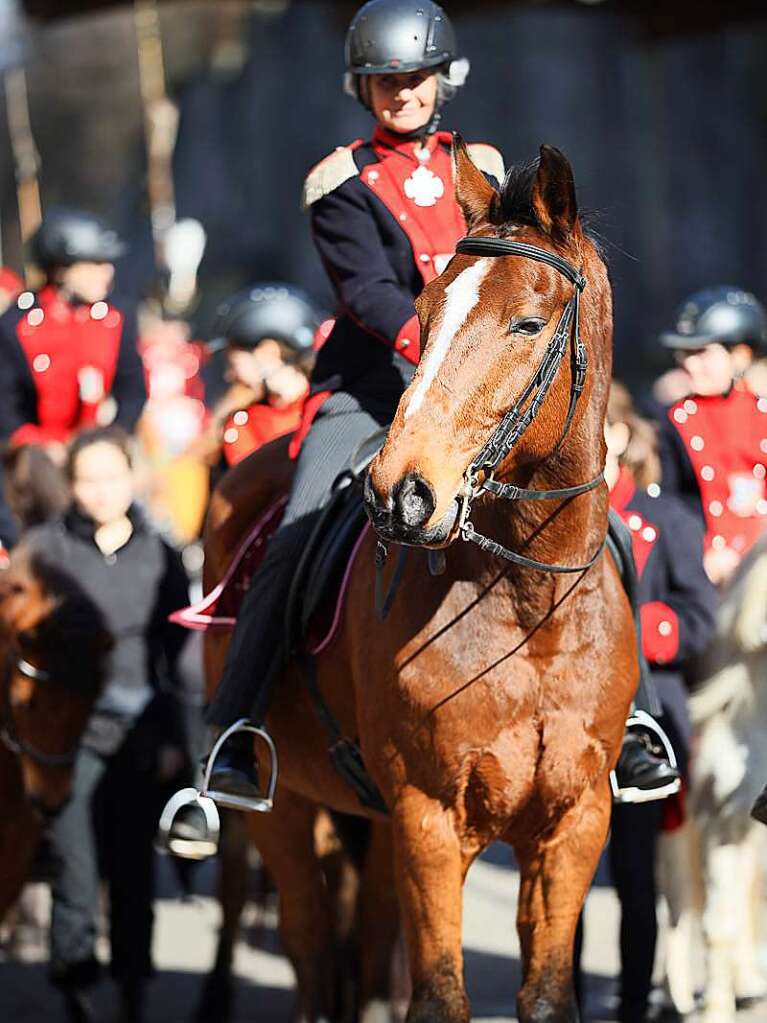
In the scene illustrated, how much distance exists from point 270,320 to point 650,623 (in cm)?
302

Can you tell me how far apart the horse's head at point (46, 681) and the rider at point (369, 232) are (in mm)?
1647

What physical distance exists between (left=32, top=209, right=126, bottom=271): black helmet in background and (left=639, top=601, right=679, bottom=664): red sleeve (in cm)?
391

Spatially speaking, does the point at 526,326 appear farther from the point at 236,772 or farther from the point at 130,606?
the point at 130,606

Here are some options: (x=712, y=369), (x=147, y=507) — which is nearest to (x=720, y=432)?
(x=712, y=369)

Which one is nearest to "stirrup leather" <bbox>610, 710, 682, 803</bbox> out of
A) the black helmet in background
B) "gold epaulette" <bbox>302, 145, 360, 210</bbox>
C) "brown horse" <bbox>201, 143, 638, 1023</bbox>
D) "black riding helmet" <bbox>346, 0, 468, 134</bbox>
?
"brown horse" <bbox>201, 143, 638, 1023</bbox>

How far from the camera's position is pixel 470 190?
16.3 feet

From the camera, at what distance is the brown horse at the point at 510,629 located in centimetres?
455

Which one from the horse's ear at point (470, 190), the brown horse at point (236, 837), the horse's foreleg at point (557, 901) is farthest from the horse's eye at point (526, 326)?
the brown horse at point (236, 837)

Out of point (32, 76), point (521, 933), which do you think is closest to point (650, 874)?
point (521, 933)

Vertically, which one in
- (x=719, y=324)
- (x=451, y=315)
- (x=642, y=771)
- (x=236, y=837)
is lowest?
(x=236, y=837)

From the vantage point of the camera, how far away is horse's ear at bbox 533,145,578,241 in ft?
15.4

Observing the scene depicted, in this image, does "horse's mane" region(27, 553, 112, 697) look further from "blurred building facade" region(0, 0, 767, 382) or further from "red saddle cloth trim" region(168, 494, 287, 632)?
"blurred building facade" region(0, 0, 767, 382)

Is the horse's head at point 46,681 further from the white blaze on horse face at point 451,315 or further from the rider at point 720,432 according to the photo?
the white blaze on horse face at point 451,315

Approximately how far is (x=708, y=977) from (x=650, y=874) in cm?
58
